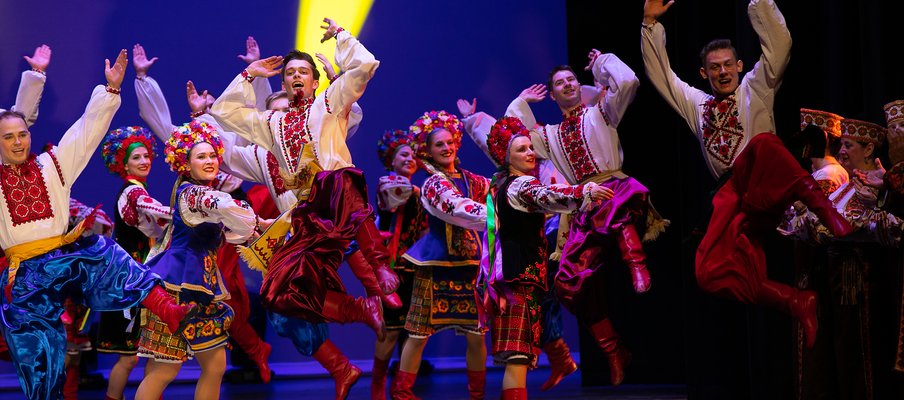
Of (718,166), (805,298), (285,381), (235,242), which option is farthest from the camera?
(285,381)

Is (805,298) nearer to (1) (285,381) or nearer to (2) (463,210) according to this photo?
(2) (463,210)

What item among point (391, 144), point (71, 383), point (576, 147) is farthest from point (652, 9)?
point (71, 383)

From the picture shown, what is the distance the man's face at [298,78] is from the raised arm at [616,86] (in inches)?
56.5

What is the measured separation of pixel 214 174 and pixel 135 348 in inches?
47.2

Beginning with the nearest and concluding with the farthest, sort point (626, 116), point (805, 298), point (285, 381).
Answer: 1. point (805, 298)
2. point (626, 116)
3. point (285, 381)

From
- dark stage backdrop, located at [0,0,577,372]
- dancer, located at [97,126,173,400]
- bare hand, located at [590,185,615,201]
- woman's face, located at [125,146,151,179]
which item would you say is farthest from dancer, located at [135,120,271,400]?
dark stage backdrop, located at [0,0,577,372]

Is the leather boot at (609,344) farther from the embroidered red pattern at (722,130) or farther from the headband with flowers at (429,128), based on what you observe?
the headband with flowers at (429,128)

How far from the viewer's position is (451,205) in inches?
221

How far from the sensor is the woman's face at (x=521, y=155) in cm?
496

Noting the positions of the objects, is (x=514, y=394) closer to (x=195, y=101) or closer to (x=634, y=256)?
(x=634, y=256)

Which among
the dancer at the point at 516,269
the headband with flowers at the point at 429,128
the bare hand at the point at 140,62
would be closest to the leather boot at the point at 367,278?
the dancer at the point at 516,269

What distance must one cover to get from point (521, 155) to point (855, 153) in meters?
1.44

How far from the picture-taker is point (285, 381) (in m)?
7.63

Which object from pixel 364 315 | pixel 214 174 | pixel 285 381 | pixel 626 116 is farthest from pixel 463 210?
pixel 285 381
